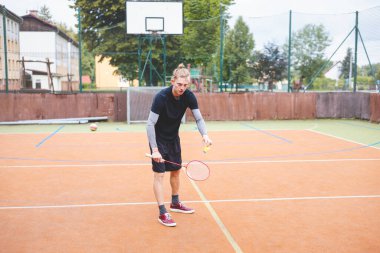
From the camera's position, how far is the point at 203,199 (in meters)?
6.78

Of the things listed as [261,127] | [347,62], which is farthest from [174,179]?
[347,62]

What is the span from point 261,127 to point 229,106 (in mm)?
3253

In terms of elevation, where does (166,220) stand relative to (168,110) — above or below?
below

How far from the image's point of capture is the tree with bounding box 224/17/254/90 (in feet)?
116

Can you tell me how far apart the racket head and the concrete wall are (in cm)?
1358

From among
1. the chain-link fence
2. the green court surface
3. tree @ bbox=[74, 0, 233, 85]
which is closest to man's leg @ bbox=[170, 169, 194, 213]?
the green court surface

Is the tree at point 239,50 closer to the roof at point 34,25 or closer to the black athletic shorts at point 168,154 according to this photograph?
the black athletic shorts at point 168,154

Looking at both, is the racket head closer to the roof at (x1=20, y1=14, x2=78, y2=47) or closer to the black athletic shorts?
the black athletic shorts

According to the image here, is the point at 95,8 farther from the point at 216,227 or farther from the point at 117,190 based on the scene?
the point at 216,227

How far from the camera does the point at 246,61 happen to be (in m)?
35.1

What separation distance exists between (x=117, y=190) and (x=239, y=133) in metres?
8.79

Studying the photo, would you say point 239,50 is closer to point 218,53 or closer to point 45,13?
point 218,53

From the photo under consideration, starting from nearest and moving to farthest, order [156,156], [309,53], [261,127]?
1. [156,156]
2. [261,127]
3. [309,53]

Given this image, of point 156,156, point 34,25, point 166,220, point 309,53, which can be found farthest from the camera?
point 34,25
